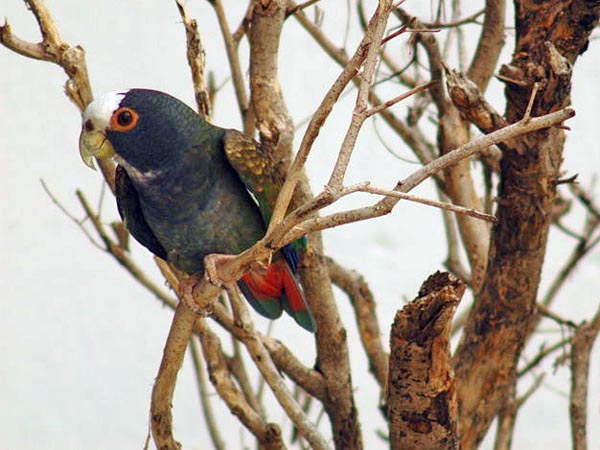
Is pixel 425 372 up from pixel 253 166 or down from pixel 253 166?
down

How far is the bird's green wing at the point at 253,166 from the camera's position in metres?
1.81

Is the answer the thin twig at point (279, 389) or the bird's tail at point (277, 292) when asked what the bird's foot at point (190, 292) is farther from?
the bird's tail at point (277, 292)

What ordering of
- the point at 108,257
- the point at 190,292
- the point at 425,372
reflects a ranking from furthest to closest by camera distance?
the point at 108,257, the point at 190,292, the point at 425,372

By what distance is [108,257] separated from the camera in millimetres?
3152

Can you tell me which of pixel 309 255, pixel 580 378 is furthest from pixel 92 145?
pixel 580 378

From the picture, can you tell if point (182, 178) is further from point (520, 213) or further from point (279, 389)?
point (520, 213)

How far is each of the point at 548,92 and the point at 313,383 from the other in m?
0.77

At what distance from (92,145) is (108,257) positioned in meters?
1.45

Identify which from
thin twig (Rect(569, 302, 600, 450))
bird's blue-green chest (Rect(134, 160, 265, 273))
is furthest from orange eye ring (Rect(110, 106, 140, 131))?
thin twig (Rect(569, 302, 600, 450))

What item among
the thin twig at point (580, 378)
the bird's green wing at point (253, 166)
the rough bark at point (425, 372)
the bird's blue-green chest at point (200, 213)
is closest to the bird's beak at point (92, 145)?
the bird's blue-green chest at point (200, 213)

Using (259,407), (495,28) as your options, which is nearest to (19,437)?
(259,407)

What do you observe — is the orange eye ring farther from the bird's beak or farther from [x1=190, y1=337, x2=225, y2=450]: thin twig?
[x1=190, y1=337, x2=225, y2=450]: thin twig

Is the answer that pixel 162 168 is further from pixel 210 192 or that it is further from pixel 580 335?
pixel 580 335

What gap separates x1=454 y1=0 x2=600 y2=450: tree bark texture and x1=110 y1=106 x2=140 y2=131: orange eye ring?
26.4 inches
